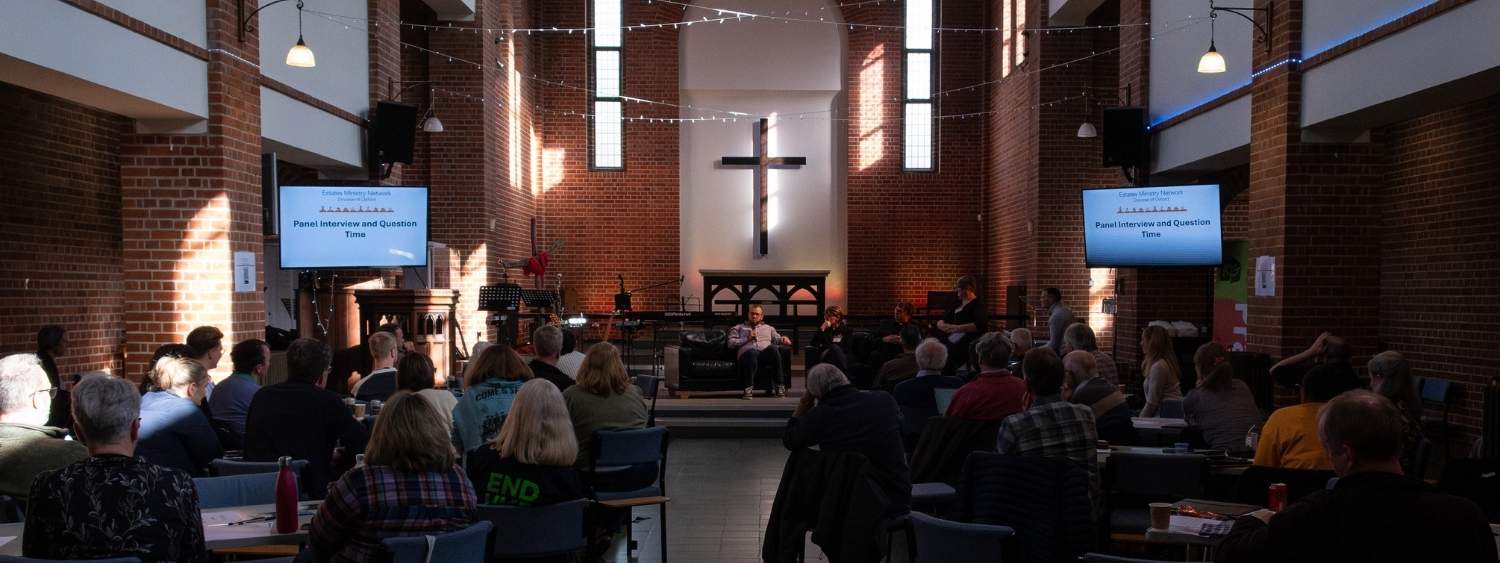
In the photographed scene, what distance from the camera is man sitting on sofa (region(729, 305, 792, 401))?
12461mm

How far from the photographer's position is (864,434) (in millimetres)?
4957

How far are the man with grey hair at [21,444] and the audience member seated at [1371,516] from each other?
3908mm

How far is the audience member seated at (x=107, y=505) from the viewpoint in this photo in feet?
10.2

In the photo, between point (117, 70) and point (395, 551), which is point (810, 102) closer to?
point (117, 70)

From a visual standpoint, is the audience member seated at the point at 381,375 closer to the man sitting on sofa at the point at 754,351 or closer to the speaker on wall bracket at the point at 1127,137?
the man sitting on sofa at the point at 754,351

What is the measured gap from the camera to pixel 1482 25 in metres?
6.61

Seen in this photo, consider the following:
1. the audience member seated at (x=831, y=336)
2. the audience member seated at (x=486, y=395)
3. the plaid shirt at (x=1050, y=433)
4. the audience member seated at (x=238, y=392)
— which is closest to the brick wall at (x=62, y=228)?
the audience member seated at (x=238, y=392)

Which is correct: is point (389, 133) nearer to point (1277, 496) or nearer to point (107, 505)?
point (107, 505)

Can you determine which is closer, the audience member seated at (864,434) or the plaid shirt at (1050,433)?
the plaid shirt at (1050,433)

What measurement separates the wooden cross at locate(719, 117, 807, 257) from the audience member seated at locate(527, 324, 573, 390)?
38.1 ft

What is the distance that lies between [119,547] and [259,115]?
6.53 m

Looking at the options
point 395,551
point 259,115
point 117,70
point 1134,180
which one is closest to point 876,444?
point 395,551

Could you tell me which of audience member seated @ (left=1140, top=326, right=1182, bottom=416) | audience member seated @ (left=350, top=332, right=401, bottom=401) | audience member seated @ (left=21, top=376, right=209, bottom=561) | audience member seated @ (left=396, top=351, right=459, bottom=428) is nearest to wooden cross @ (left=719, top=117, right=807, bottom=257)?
audience member seated @ (left=1140, top=326, right=1182, bottom=416)

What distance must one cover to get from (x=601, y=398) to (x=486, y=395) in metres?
0.60
